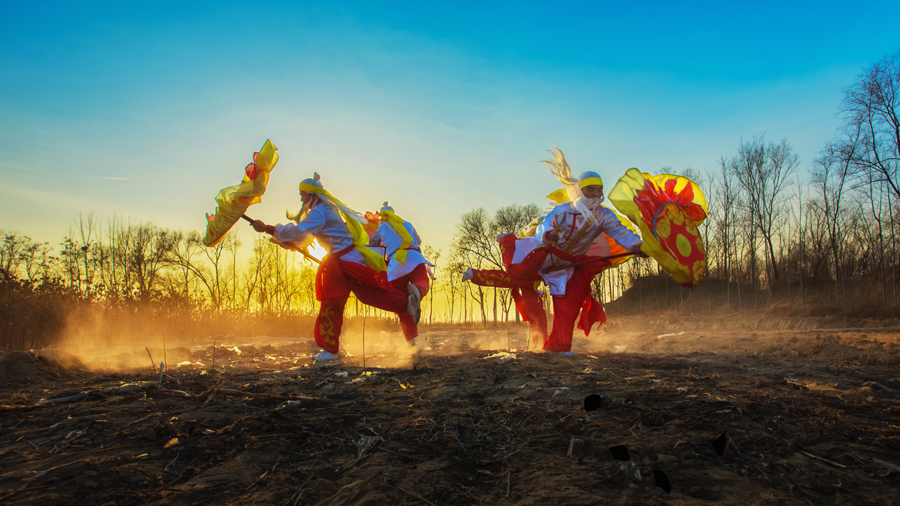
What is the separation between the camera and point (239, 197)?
504cm

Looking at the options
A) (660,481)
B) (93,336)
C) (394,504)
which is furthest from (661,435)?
(93,336)

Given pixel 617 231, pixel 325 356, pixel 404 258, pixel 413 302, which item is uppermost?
pixel 617 231

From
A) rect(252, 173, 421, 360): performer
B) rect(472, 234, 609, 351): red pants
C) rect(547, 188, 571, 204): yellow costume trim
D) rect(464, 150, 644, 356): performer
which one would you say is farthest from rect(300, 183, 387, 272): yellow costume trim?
rect(547, 188, 571, 204): yellow costume trim

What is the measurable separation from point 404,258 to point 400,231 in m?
0.42

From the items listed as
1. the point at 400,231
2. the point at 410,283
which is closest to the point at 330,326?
the point at 410,283

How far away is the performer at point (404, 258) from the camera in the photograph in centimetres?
628

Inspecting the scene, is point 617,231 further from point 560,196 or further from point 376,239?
point 376,239

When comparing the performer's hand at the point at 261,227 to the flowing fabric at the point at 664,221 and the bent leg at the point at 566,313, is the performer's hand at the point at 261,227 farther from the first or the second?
the flowing fabric at the point at 664,221

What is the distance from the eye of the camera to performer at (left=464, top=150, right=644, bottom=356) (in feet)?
18.3

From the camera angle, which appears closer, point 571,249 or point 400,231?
point 571,249

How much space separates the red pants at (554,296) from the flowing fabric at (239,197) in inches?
122

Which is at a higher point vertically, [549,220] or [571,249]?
[549,220]

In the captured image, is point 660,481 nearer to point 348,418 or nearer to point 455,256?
point 348,418

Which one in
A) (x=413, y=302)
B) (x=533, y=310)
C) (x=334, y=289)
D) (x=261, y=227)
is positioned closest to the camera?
(x=261, y=227)
